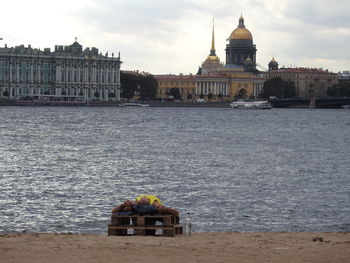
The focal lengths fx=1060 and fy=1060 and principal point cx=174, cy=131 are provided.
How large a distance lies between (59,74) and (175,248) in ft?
439

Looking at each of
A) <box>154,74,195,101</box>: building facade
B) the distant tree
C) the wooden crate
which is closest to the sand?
the wooden crate

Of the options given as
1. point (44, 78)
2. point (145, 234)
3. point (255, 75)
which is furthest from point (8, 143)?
point (255, 75)

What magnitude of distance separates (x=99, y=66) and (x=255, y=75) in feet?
177

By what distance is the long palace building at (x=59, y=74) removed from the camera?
143 meters

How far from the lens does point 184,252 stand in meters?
13.9

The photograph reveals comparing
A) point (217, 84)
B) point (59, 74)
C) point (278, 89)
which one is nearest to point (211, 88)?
point (217, 84)

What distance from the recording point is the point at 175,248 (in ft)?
46.8

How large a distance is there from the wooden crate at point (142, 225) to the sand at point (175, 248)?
24 centimetres

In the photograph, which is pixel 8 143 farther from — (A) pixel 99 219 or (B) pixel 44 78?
(B) pixel 44 78

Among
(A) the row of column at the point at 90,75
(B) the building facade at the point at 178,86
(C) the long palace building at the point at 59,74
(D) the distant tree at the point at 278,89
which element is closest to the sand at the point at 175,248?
(C) the long palace building at the point at 59,74

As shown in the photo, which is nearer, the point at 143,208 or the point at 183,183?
the point at 143,208

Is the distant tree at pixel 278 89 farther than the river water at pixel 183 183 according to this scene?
Yes

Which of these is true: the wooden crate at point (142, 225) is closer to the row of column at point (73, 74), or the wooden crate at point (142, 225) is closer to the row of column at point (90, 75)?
the row of column at point (73, 74)

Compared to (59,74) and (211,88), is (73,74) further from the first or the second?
(211,88)
